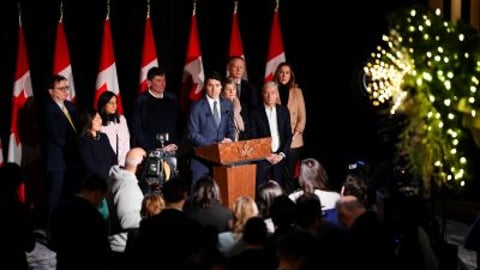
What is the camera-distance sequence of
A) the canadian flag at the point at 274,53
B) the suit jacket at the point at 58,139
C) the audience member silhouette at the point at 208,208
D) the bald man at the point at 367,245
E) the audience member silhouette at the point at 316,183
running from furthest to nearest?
the canadian flag at the point at 274,53, the suit jacket at the point at 58,139, the audience member silhouette at the point at 316,183, the audience member silhouette at the point at 208,208, the bald man at the point at 367,245

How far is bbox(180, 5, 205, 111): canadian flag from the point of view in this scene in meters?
11.3

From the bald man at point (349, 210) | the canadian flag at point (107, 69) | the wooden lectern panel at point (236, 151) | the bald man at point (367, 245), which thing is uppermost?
the canadian flag at point (107, 69)

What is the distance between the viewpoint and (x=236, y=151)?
9602 millimetres

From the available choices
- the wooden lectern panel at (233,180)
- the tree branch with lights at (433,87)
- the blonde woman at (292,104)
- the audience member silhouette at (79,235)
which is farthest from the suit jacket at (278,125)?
the audience member silhouette at (79,235)

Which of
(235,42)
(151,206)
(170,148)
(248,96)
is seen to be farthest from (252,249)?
(235,42)

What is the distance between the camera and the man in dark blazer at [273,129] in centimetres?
1041

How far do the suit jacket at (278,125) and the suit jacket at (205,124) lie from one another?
0.31 meters

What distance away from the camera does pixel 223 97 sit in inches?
408

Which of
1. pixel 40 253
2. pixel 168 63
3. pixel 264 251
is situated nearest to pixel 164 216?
pixel 264 251

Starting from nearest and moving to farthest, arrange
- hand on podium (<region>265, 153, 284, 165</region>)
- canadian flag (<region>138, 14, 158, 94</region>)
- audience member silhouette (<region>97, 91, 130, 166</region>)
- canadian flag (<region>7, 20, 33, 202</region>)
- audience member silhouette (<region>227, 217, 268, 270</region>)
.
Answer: audience member silhouette (<region>227, 217, 268, 270</region>) < audience member silhouette (<region>97, 91, 130, 166</region>) < hand on podium (<region>265, 153, 284, 165</region>) < canadian flag (<region>7, 20, 33, 202</region>) < canadian flag (<region>138, 14, 158, 94</region>)

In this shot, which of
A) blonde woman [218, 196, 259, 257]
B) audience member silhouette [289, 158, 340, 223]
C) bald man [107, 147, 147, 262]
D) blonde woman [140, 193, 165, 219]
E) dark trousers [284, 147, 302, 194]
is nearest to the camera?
blonde woman [218, 196, 259, 257]

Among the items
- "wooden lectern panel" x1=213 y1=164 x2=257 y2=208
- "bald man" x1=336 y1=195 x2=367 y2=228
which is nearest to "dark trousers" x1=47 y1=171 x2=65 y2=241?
"wooden lectern panel" x1=213 y1=164 x2=257 y2=208

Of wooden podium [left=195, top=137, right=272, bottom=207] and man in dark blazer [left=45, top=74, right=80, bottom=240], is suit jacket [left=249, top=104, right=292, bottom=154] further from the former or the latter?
man in dark blazer [left=45, top=74, right=80, bottom=240]

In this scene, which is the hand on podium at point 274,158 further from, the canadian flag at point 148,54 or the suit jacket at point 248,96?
the canadian flag at point 148,54
